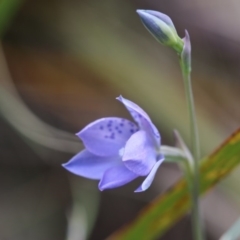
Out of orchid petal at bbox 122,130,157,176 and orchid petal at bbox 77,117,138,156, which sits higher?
orchid petal at bbox 122,130,157,176

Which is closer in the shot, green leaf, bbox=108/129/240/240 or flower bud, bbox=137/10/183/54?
flower bud, bbox=137/10/183/54

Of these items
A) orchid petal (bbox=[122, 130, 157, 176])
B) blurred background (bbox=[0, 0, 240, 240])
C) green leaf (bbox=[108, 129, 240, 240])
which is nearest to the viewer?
orchid petal (bbox=[122, 130, 157, 176])

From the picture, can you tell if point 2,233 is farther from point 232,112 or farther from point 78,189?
point 232,112

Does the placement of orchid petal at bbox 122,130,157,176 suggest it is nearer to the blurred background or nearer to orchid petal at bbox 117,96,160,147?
orchid petal at bbox 117,96,160,147

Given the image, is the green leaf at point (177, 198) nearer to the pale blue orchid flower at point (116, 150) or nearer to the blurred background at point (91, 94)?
the pale blue orchid flower at point (116, 150)

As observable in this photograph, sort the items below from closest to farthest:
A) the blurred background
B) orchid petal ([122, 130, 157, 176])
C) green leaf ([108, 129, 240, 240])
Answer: orchid petal ([122, 130, 157, 176]), green leaf ([108, 129, 240, 240]), the blurred background

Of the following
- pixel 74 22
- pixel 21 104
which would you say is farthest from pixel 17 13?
pixel 21 104

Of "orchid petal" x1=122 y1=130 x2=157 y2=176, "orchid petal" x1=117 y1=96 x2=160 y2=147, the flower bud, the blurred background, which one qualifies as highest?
the flower bud

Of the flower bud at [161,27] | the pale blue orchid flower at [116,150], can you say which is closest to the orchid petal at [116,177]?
the pale blue orchid flower at [116,150]

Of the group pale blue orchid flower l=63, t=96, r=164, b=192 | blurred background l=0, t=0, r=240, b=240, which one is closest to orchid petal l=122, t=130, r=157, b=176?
pale blue orchid flower l=63, t=96, r=164, b=192
